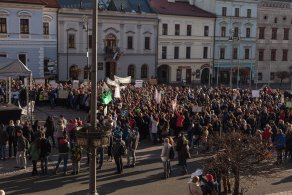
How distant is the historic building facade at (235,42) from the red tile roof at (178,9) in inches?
89.1

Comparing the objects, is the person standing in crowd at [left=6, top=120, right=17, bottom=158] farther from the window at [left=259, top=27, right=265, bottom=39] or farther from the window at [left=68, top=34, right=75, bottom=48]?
the window at [left=259, top=27, right=265, bottom=39]

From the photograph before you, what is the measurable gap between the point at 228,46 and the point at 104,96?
39557mm

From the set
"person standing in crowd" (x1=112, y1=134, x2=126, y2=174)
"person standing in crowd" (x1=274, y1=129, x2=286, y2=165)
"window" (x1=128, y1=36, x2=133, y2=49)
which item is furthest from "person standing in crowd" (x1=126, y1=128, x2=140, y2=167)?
"window" (x1=128, y1=36, x2=133, y2=49)

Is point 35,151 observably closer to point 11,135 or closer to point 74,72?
point 11,135

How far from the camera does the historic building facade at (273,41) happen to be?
6319 cm

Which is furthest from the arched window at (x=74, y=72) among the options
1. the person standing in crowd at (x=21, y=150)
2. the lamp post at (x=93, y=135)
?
the lamp post at (x=93, y=135)

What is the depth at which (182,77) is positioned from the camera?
190 feet

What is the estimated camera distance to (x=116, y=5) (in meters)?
52.4

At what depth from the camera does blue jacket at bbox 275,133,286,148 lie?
61.9 feet

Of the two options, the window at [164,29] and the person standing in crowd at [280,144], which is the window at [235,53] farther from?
the person standing in crowd at [280,144]

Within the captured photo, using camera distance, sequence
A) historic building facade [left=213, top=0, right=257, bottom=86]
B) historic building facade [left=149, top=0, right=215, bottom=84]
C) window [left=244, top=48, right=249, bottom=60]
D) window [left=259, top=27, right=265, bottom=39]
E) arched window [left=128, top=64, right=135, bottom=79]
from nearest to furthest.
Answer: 1. arched window [left=128, top=64, right=135, bottom=79]
2. historic building facade [left=149, top=0, right=215, bottom=84]
3. historic building facade [left=213, top=0, right=257, bottom=86]
4. window [left=244, top=48, right=249, bottom=60]
5. window [left=259, top=27, right=265, bottom=39]

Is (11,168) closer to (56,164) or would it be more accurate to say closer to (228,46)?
(56,164)

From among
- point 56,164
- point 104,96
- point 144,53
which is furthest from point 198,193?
point 144,53

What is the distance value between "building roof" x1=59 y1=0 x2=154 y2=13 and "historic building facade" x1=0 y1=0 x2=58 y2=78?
7.01 ft
